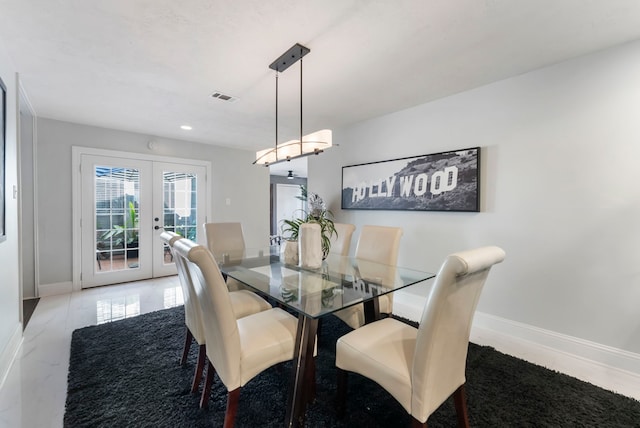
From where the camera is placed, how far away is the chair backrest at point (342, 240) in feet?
9.29

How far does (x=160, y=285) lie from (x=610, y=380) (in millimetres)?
4835

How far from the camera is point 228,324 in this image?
126cm

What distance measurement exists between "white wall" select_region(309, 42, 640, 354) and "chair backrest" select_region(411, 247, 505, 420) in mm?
1548

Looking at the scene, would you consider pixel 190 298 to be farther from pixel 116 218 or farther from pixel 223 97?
pixel 116 218

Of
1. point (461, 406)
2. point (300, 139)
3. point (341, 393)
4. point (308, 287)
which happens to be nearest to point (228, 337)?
point (308, 287)

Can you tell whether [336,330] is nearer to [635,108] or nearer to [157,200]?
[635,108]

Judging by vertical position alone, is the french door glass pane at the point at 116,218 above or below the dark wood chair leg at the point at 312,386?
above

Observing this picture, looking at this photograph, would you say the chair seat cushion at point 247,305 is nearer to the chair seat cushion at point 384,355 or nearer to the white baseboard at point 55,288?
the chair seat cushion at point 384,355

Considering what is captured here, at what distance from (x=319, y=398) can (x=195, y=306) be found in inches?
36.4

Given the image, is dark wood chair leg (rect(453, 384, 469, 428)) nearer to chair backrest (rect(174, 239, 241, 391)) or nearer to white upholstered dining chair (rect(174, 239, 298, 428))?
white upholstered dining chair (rect(174, 239, 298, 428))

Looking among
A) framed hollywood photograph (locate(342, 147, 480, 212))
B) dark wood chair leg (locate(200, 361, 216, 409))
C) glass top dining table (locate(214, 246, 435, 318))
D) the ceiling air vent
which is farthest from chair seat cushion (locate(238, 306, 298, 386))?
the ceiling air vent

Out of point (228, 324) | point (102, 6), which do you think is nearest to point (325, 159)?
point (102, 6)

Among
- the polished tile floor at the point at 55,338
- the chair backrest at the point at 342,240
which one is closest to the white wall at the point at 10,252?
the polished tile floor at the point at 55,338

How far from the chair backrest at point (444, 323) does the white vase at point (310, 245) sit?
1065mm
